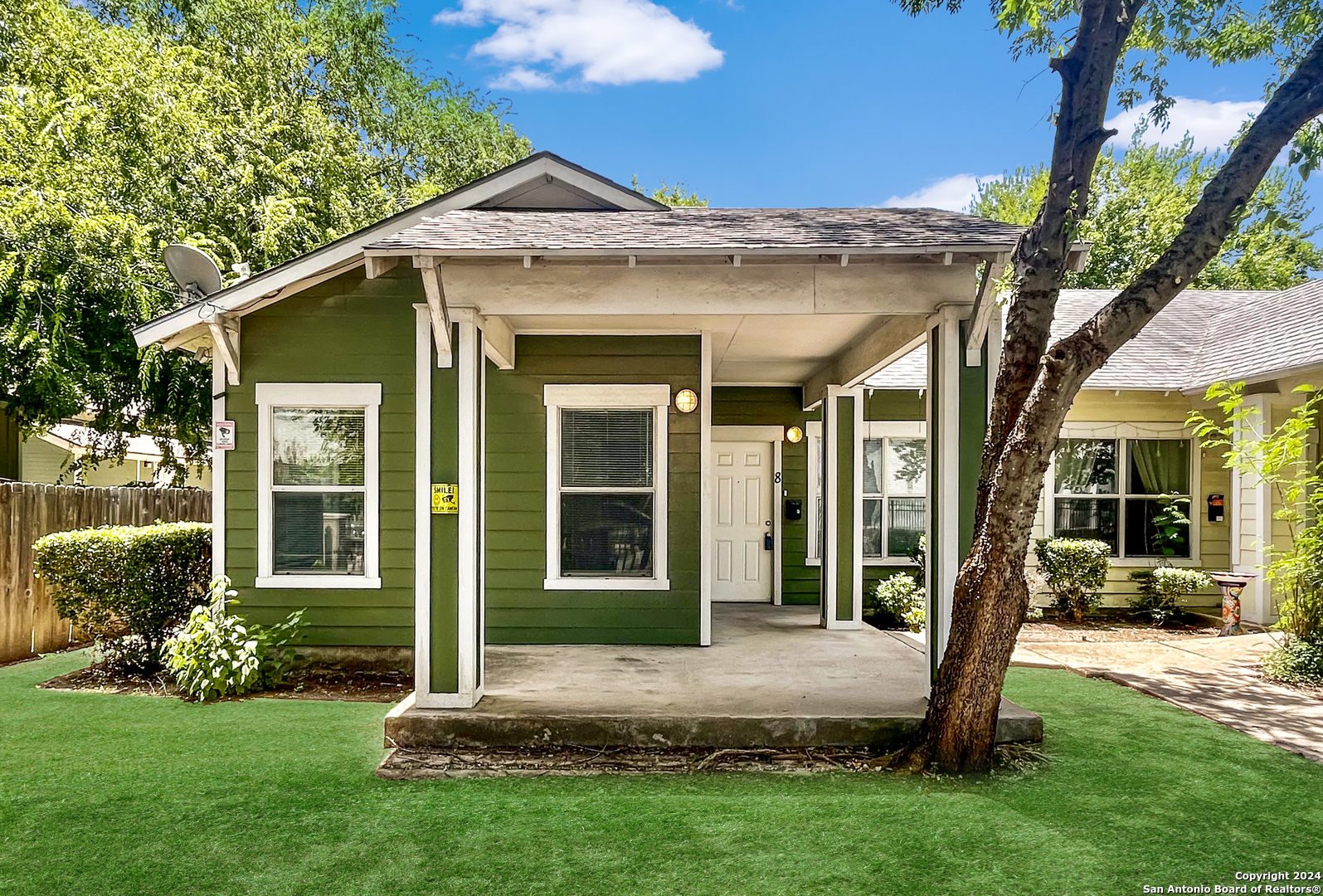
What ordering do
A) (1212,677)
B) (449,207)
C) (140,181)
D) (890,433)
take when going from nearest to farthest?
(1212,677) < (449,207) < (890,433) < (140,181)

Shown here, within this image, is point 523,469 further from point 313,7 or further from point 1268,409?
point 313,7

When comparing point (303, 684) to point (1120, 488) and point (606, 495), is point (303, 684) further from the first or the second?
point (1120, 488)

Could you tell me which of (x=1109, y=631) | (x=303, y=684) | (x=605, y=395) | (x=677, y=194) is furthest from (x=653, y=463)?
(x=677, y=194)

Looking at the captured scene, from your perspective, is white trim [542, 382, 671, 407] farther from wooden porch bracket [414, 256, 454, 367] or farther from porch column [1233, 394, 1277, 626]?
porch column [1233, 394, 1277, 626]

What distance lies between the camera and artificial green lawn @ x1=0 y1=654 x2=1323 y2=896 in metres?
3.08

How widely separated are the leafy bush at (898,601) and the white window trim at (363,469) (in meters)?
5.34

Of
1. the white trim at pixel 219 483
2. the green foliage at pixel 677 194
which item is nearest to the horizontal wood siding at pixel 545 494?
the white trim at pixel 219 483

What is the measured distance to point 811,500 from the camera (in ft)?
31.0

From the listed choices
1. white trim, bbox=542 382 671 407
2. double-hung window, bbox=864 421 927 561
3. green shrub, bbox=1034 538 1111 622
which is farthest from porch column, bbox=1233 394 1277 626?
white trim, bbox=542 382 671 407

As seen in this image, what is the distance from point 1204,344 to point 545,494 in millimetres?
9223

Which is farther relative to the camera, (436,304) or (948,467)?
(948,467)

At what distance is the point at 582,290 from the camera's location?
4641mm

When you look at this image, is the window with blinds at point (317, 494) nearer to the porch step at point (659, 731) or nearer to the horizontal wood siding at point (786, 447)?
the porch step at point (659, 731)

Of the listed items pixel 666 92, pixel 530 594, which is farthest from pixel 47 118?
pixel 666 92
